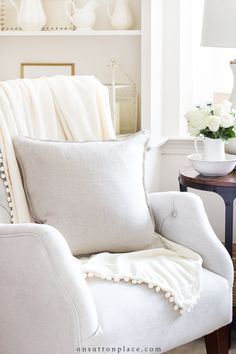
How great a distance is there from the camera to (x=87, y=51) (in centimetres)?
315

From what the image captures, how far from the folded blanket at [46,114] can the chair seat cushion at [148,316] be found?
485 millimetres

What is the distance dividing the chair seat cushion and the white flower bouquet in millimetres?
729

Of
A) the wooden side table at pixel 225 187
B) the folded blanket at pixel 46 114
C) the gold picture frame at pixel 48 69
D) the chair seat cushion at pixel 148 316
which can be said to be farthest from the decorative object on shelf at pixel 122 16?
the chair seat cushion at pixel 148 316

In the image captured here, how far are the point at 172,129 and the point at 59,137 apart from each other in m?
0.98

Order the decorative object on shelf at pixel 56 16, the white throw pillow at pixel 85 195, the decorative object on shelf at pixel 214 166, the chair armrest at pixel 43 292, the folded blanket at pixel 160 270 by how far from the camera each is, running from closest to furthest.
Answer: the chair armrest at pixel 43 292
the folded blanket at pixel 160 270
the white throw pillow at pixel 85 195
the decorative object on shelf at pixel 214 166
the decorative object on shelf at pixel 56 16

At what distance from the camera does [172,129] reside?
3270 millimetres

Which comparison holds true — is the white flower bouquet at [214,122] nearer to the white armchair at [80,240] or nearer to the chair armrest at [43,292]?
the white armchair at [80,240]

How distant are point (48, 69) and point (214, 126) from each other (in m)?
0.96

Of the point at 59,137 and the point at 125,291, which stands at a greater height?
the point at 59,137

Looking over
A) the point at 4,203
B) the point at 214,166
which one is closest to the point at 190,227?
the point at 214,166

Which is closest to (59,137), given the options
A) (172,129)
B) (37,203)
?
(37,203)

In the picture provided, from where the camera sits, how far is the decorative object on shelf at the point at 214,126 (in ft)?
8.51

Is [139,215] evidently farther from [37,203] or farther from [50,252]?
[50,252]

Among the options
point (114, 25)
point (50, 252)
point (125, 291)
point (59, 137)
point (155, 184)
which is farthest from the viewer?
point (155, 184)
